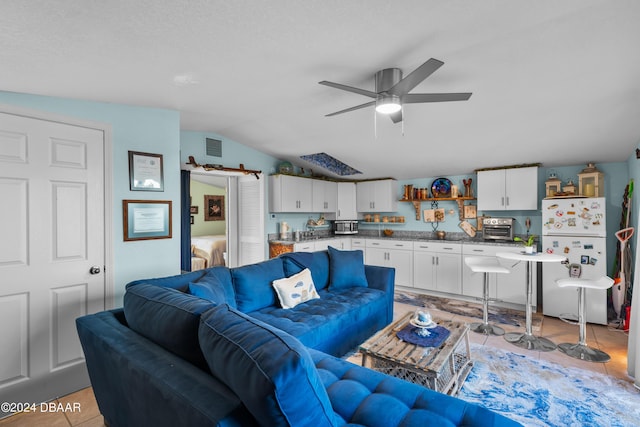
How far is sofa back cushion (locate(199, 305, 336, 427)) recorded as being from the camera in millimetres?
962

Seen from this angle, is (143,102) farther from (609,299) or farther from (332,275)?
(609,299)

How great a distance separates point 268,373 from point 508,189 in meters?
4.73

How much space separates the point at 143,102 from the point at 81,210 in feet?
3.44

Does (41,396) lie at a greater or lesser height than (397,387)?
lesser

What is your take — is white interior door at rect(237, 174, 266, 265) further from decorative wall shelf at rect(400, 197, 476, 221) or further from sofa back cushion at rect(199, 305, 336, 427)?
sofa back cushion at rect(199, 305, 336, 427)

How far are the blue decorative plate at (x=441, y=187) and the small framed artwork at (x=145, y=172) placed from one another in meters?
4.32

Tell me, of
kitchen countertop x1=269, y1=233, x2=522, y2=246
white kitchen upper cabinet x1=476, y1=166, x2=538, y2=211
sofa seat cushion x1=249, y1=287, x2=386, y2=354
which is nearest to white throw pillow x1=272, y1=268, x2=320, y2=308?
sofa seat cushion x1=249, y1=287, x2=386, y2=354

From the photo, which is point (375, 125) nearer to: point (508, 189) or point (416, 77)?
point (416, 77)

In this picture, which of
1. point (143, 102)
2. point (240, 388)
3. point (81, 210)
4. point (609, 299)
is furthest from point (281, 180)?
point (609, 299)

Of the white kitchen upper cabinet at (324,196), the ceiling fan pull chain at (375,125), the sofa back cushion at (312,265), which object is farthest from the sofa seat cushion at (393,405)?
the white kitchen upper cabinet at (324,196)

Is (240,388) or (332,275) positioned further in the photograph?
(332,275)

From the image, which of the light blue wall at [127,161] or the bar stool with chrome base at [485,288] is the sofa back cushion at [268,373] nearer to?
the light blue wall at [127,161]

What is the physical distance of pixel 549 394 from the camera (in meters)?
2.31

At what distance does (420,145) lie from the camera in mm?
4262
